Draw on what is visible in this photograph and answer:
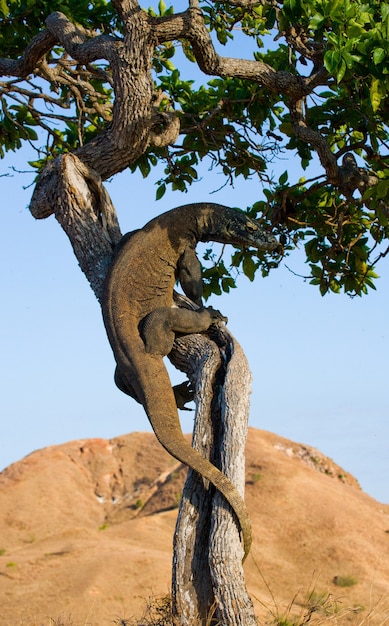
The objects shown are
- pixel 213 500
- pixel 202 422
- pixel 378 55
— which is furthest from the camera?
pixel 378 55

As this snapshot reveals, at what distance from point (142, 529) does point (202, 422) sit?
14.2m

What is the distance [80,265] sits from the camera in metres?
6.43

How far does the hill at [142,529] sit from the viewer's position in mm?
14938

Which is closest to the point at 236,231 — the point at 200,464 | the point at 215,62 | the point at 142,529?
the point at 215,62

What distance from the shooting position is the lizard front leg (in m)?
5.80

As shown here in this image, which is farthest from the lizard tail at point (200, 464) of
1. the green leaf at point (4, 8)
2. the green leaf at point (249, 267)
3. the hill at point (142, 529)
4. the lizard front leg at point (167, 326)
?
the hill at point (142, 529)

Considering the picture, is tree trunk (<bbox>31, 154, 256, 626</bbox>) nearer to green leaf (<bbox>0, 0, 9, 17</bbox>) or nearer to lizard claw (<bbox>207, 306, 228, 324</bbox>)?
lizard claw (<bbox>207, 306, 228, 324</bbox>)

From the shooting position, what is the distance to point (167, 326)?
231 inches

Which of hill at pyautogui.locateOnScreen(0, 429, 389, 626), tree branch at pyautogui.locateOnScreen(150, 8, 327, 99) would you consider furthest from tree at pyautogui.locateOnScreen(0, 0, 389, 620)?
hill at pyautogui.locateOnScreen(0, 429, 389, 626)

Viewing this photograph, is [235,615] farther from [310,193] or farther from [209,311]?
[310,193]

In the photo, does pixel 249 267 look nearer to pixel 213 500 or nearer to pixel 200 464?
pixel 200 464

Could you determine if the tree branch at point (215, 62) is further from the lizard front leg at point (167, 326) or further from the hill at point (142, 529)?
the hill at point (142, 529)

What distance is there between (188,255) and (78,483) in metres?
18.9

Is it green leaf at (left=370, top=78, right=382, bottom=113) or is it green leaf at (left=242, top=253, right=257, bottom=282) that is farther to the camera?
green leaf at (left=242, top=253, right=257, bottom=282)
